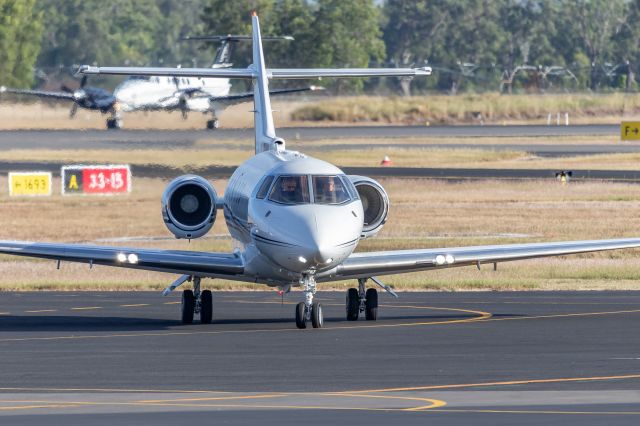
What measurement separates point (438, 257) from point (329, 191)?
8.51 ft

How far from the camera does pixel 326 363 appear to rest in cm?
1955

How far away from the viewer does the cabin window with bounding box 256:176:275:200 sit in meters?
24.2

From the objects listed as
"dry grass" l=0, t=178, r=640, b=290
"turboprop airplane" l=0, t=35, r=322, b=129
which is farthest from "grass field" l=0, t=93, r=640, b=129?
"dry grass" l=0, t=178, r=640, b=290

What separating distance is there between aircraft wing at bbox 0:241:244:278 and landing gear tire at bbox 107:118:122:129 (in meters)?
29.5

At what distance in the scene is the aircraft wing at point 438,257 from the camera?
80.8 ft

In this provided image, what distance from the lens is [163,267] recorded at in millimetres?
24781

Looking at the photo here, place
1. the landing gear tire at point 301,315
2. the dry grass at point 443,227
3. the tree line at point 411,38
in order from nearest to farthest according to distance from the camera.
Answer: the landing gear tire at point 301,315, the dry grass at point 443,227, the tree line at point 411,38

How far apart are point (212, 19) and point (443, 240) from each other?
61.4m

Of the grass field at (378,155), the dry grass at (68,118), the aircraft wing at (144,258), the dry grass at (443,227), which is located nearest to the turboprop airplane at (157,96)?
the dry grass at (68,118)

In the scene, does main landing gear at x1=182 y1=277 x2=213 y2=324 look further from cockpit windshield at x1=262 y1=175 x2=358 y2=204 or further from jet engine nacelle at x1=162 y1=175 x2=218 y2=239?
cockpit windshield at x1=262 y1=175 x2=358 y2=204

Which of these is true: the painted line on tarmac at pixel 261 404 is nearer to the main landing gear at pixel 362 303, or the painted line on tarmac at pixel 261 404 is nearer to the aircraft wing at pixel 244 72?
the main landing gear at pixel 362 303

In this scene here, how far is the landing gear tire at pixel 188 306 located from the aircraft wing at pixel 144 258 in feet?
2.37

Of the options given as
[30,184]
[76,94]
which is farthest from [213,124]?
[76,94]

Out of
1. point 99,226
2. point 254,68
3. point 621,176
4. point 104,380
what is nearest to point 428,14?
point 621,176
